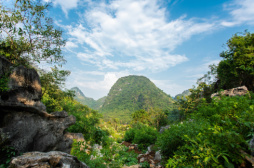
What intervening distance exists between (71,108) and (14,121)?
8.88 m

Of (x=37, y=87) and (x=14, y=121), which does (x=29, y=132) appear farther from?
(x=37, y=87)

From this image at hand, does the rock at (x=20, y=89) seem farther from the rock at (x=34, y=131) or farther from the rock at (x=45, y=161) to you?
the rock at (x=45, y=161)

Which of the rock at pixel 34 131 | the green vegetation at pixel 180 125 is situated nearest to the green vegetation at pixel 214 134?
the green vegetation at pixel 180 125

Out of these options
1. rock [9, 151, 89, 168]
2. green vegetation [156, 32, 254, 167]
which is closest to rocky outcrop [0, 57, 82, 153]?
rock [9, 151, 89, 168]

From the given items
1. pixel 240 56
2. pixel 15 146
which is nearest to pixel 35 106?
pixel 15 146

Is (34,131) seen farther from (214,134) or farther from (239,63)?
(239,63)

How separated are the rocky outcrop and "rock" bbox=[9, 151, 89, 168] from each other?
3.55 meters

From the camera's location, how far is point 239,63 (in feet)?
43.7

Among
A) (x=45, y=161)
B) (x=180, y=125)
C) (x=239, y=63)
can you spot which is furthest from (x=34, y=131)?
(x=239, y=63)

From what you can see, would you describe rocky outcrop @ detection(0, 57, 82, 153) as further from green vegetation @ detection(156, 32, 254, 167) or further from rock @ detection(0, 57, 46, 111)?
green vegetation @ detection(156, 32, 254, 167)

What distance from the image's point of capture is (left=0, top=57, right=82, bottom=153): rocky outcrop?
5910 mm

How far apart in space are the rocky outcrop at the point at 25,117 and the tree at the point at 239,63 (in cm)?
1806

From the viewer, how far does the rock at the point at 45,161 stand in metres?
2.89

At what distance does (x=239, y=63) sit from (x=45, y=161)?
732 inches
